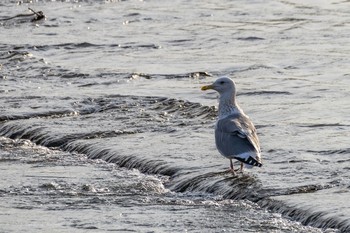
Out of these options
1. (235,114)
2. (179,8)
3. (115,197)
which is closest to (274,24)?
(179,8)

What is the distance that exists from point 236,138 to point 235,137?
0.8 inches

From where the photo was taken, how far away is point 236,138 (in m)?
10.3

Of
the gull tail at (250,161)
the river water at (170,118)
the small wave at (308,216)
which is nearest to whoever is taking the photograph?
the small wave at (308,216)

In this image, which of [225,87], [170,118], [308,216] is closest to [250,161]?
[308,216]

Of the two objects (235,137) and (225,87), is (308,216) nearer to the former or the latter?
(235,137)

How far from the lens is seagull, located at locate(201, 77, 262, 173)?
10086mm

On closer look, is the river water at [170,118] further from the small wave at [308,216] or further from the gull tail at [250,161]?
the gull tail at [250,161]

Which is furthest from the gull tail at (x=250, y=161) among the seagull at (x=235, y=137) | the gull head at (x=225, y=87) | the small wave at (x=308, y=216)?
the gull head at (x=225, y=87)

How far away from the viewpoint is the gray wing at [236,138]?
10188mm

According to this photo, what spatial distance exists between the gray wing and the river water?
24 centimetres

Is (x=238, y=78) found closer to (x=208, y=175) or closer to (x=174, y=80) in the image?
(x=174, y=80)

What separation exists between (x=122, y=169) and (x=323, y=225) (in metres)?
2.71

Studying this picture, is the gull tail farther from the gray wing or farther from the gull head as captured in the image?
the gull head

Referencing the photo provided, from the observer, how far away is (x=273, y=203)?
947 cm
